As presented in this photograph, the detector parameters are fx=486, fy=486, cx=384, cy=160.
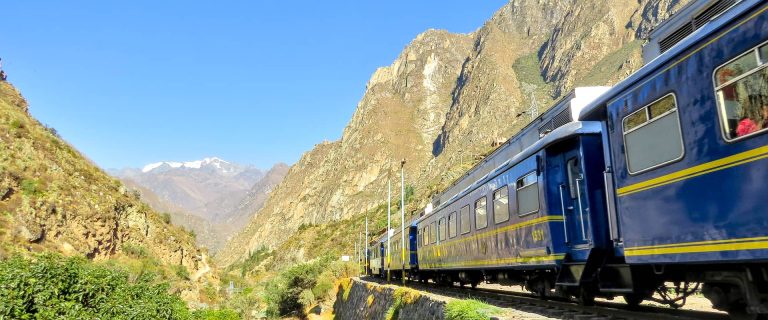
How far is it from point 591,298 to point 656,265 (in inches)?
135

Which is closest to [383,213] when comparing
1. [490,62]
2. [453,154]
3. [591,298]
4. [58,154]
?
[453,154]

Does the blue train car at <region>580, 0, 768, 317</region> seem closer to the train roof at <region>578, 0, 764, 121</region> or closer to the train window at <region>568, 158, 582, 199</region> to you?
the train roof at <region>578, 0, 764, 121</region>

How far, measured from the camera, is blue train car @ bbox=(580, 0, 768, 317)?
17.6ft

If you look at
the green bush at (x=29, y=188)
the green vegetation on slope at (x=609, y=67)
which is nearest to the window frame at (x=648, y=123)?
the green bush at (x=29, y=188)

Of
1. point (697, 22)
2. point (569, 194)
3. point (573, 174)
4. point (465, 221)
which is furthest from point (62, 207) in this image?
point (697, 22)

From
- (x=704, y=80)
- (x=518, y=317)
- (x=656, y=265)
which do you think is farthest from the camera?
(x=518, y=317)

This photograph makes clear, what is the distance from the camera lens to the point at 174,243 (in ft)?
195

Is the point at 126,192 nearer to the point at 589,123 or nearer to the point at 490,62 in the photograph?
the point at 589,123

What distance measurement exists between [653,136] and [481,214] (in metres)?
8.01

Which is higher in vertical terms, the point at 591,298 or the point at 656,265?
the point at 656,265

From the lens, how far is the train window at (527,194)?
11.1m

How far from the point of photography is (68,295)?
52.6 feet

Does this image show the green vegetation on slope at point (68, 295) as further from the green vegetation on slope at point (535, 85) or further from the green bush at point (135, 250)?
the green vegetation on slope at point (535, 85)

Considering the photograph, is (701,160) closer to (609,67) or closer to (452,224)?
(452,224)
